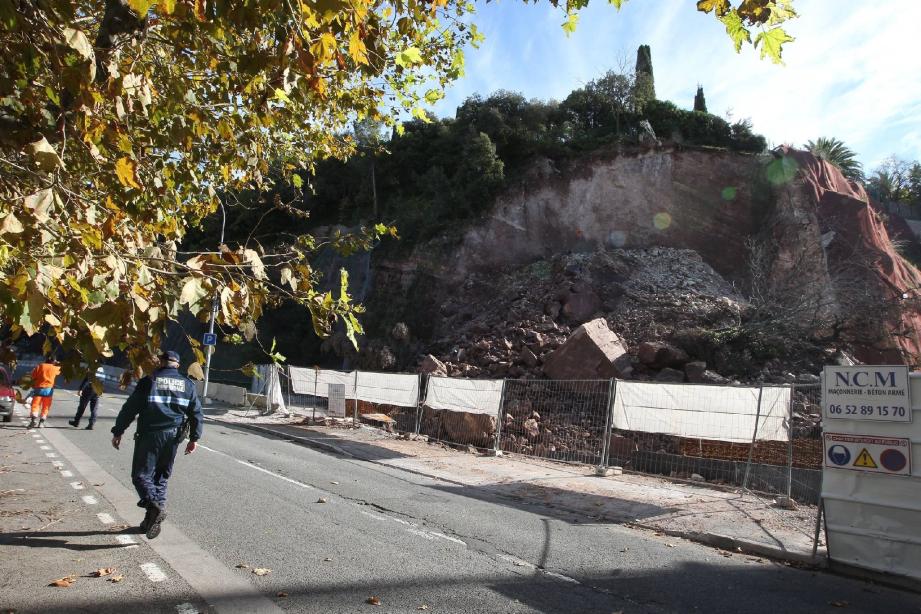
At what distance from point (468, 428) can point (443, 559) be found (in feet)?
33.8

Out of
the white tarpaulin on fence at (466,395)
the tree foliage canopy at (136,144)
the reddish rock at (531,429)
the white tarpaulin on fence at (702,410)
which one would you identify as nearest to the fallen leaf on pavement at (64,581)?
the tree foliage canopy at (136,144)

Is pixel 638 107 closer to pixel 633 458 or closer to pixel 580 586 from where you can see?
pixel 633 458

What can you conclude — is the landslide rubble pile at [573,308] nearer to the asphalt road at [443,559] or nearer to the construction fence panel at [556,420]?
the construction fence panel at [556,420]

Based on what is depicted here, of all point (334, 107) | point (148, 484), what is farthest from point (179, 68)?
point (148, 484)

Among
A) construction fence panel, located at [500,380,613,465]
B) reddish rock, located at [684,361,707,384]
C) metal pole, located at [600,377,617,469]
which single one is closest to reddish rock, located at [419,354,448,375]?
construction fence panel, located at [500,380,613,465]

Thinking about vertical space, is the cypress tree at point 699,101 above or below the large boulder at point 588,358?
above

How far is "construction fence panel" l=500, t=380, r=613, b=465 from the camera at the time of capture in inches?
576

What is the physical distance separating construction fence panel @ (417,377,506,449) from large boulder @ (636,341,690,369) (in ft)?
26.3

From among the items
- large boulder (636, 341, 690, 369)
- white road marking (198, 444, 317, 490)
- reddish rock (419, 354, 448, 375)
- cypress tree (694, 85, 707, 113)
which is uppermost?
cypress tree (694, 85, 707, 113)

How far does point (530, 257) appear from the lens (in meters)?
34.1

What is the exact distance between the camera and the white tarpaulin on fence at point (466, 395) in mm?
14852

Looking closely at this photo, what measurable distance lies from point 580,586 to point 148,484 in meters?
3.76

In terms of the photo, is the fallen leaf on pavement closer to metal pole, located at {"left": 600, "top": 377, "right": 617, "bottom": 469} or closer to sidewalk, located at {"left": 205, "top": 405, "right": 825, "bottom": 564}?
sidewalk, located at {"left": 205, "top": 405, "right": 825, "bottom": 564}

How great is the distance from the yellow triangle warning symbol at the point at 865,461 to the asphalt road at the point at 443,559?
39.6 inches
